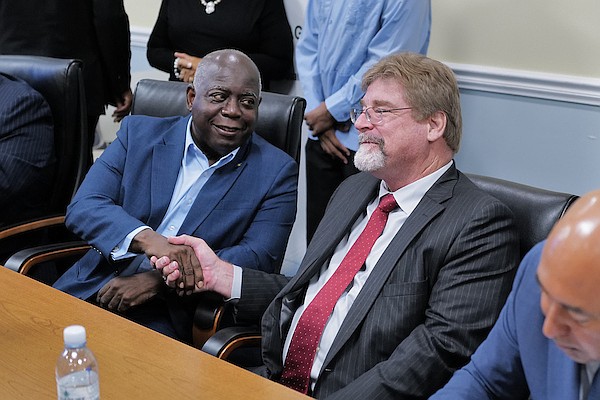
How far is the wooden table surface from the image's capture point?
1595 mm

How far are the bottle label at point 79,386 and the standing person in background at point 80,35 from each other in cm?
230

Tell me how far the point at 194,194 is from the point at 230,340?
2.18 ft

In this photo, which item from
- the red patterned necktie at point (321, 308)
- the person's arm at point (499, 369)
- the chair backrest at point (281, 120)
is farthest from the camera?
the chair backrest at point (281, 120)

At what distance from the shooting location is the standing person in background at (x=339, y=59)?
10.4ft

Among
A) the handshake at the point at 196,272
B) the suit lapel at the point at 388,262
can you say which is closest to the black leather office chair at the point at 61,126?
the handshake at the point at 196,272

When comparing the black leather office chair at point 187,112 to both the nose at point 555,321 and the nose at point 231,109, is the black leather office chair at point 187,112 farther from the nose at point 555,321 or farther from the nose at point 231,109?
the nose at point 555,321

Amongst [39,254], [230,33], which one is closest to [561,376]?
[39,254]

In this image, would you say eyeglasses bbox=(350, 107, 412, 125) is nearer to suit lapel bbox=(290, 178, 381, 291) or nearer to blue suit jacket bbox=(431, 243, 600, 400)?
suit lapel bbox=(290, 178, 381, 291)

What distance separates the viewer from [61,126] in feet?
9.75

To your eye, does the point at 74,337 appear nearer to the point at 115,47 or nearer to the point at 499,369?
the point at 499,369

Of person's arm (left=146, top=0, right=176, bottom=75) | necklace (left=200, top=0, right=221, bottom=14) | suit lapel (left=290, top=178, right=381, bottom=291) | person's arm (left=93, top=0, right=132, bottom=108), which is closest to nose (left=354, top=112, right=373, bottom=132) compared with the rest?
suit lapel (left=290, top=178, right=381, bottom=291)

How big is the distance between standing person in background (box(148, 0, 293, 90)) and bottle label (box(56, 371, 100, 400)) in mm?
2310

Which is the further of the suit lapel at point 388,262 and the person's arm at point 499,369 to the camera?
the suit lapel at point 388,262

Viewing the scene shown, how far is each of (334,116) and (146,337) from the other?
5.43 feet
